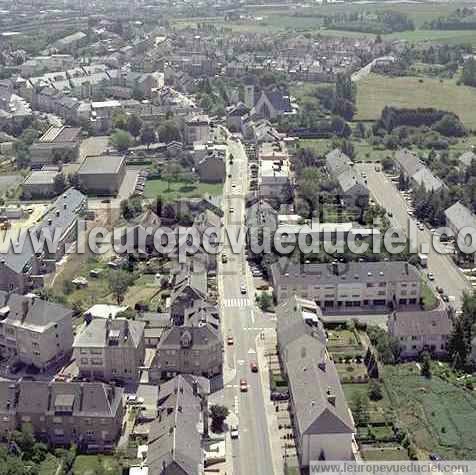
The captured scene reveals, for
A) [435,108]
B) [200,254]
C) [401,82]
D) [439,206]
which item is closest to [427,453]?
[200,254]

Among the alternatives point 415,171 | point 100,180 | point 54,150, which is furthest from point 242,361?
point 54,150

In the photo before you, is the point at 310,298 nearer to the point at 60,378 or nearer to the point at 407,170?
the point at 60,378

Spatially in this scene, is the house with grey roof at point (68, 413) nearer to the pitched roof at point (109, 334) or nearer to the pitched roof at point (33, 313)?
the pitched roof at point (109, 334)

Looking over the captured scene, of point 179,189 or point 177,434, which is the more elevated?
point 177,434

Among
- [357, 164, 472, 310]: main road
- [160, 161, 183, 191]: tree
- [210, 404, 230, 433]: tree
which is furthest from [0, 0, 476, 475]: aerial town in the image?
[160, 161, 183, 191]: tree

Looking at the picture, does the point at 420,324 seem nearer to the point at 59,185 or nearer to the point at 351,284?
the point at 351,284

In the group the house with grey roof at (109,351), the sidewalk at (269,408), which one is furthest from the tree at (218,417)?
the house with grey roof at (109,351)
